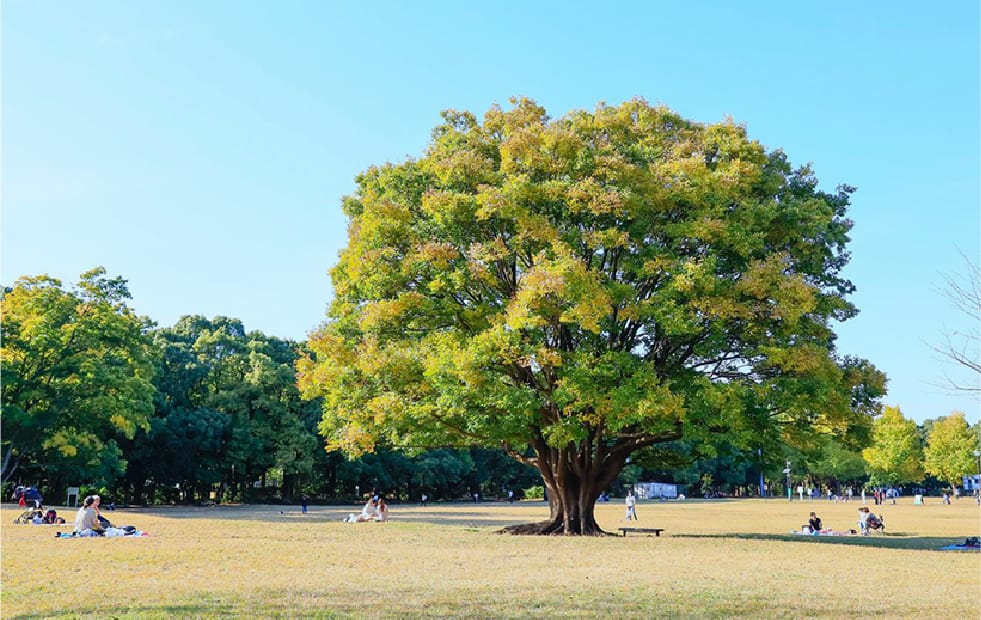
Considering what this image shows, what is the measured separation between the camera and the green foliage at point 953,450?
3829 inches

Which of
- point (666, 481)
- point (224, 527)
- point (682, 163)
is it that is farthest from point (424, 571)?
point (666, 481)

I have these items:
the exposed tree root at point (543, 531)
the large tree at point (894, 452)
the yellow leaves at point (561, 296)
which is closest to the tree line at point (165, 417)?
the exposed tree root at point (543, 531)

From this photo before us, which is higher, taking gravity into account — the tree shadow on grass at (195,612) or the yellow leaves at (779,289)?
the yellow leaves at (779,289)

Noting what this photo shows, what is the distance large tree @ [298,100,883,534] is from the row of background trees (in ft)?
8.15

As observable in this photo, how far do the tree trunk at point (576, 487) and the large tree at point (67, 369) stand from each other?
23.3 meters

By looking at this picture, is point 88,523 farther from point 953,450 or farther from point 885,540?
point 953,450

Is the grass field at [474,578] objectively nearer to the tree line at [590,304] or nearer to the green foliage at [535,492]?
the tree line at [590,304]

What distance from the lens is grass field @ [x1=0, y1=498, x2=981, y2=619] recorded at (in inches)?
426

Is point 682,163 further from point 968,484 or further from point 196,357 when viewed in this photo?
point 968,484

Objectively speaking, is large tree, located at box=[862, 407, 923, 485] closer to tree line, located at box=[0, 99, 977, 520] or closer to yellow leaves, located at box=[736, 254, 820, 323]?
tree line, located at box=[0, 99, 977, 520]

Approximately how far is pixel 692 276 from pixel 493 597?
1384cm

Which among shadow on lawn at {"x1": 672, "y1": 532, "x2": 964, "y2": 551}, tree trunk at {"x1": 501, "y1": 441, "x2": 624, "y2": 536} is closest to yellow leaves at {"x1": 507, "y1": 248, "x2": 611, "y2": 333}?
tree trunk at {"x1": 501, "y1": 441, "x2": 624, "y2": 536}

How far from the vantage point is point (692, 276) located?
23.5 meters

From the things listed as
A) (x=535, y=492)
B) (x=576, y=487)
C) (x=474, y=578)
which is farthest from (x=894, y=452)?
(x=474, y=578)
